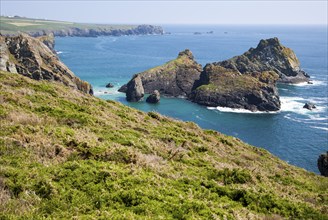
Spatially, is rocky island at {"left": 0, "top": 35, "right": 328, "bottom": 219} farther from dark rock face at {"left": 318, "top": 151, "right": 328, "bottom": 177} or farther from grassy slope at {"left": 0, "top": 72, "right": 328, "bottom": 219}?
dark rock face at {"left": 318, "top": 151, "right": 328, "bottom": 177}

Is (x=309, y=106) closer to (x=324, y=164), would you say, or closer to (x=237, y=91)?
(x=237, y=91)

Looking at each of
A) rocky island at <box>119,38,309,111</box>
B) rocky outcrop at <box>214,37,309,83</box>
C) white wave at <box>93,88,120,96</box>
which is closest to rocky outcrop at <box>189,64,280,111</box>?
rocky island at <box>119,38,309,111</box>

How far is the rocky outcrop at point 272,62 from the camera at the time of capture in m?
152

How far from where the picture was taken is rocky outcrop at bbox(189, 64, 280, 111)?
111 meters

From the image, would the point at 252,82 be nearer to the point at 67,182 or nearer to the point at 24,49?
the point at 24,49

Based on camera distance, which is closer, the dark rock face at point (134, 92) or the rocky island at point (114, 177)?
the rocky island at point (114, 177)

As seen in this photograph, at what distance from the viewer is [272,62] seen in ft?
517

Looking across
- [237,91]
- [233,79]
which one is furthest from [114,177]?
[233,79]

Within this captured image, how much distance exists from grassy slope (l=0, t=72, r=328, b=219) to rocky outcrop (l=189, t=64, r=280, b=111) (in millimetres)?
85774

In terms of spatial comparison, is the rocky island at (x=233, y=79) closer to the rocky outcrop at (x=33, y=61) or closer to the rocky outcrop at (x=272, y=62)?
the rocky outcrop at (x=272, y=62)

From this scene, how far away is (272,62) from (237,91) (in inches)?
2011

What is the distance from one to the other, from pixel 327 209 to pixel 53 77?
89.6 m

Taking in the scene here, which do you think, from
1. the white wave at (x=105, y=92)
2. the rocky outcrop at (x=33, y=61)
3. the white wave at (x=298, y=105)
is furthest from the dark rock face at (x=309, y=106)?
the rocky outcrop at (x=33, y=61)

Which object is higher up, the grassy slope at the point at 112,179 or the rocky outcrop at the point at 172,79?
the grassy slope at the point at 112,179
